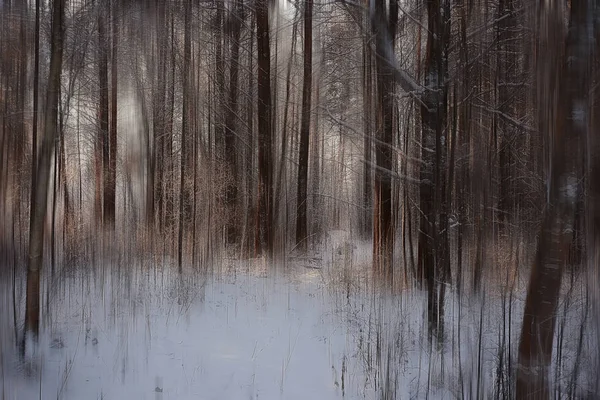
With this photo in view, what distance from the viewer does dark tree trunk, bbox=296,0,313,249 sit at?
7673 mm

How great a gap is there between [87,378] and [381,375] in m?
2.56

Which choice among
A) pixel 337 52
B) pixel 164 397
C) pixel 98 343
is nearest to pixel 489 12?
pixel 337 52

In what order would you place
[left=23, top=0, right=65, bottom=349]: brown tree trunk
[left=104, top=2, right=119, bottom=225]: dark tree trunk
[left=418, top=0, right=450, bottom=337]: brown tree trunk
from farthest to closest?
1. [left=104, top=2, right=119, bottom=225]: dark tree trunk
2. [left=418, top=0, right=450, bottom=337]: brown tree trunk
3. [left=23, top=0, right=65, bottom=349]: brown tree trunk

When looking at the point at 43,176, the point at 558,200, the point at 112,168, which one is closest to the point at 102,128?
the point at 112,168

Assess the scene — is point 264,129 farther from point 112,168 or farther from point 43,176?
point 43,176

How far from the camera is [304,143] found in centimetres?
907

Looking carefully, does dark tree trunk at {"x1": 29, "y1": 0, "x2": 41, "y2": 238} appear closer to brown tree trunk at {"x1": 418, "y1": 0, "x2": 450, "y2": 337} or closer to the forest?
the forest

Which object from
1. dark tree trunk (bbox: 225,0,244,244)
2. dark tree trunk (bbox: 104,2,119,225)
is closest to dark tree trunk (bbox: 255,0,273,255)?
dark tree trunk (bbox: 225,0,244,244)

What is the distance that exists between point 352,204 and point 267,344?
420 centimetres

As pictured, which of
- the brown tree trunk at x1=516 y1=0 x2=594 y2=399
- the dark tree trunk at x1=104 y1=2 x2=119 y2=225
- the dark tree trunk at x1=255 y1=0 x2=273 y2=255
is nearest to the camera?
the brown tree trunk at x1=516 y1=0 x2=594 y2=399

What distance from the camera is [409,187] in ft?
18.6

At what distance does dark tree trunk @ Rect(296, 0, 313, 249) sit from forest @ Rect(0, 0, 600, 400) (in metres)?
0.23

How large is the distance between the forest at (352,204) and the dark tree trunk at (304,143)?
0.23 m

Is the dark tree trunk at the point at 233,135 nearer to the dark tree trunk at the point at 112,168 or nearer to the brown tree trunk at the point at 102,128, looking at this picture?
the dark tree trunk at the point at 112,168
